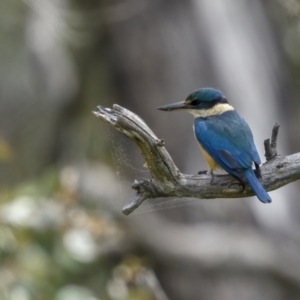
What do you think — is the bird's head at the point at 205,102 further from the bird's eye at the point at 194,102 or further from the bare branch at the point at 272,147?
the bare branch at the point at 272,147

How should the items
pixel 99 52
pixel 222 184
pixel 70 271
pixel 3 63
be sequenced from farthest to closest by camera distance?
pixel 3 63, pixel 99 52, pixel 70 271, pixel 222 184

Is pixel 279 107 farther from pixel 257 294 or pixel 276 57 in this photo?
pixel 257 294

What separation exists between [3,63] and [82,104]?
1935 mm

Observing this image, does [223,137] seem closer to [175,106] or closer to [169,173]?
[175,106]

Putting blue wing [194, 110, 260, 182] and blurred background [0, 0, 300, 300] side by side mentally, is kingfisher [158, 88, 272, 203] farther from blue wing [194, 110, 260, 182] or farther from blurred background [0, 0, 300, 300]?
blurred background [0, 0, 300, 300]

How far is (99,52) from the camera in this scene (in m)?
6.07

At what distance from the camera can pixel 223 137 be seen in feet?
9.89

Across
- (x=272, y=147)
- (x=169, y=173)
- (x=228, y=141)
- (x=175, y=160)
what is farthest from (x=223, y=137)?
(x=175, y=160)

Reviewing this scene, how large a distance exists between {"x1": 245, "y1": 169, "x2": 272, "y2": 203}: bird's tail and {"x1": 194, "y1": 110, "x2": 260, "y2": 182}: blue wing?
96 mm

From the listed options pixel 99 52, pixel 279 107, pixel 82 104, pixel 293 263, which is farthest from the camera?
pixel 82 104

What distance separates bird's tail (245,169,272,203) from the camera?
2457 mm

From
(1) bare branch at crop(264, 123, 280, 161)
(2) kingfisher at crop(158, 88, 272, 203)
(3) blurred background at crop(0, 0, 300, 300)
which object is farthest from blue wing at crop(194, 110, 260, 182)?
(3) blurred background at crop(0, 0, 300, 300)

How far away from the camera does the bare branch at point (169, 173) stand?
224cm

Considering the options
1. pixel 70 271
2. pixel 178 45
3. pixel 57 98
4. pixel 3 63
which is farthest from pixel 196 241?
pixel 3 63
